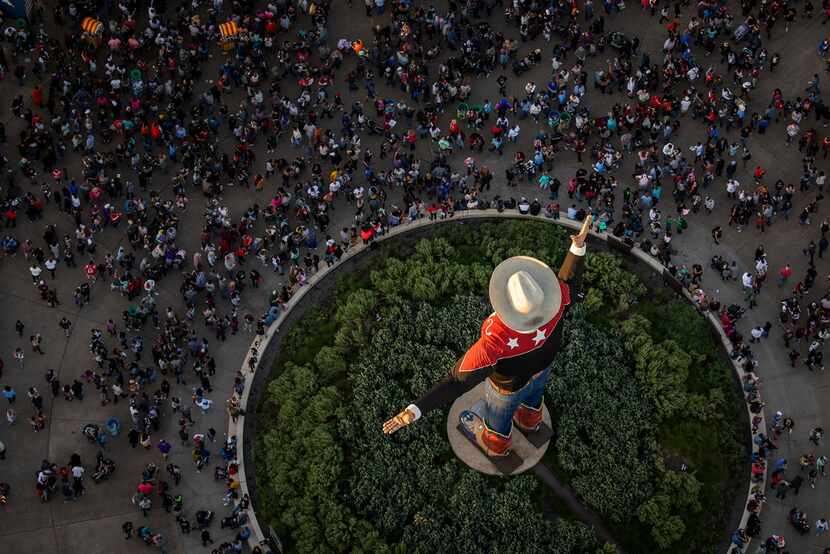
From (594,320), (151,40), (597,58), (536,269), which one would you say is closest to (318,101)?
(151,40)

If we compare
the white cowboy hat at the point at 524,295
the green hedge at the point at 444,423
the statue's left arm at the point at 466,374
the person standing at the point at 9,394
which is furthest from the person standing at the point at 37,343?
the white cowboy hat at the point at 524,295

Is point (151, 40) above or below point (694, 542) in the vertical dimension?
above

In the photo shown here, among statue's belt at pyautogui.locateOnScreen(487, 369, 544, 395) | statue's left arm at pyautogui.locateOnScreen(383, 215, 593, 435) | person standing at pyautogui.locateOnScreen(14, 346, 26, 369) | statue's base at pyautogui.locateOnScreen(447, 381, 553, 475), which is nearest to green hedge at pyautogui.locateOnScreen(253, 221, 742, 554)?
statue's base at pyautogui.locateOnScreen(447, 381, 553, 475)

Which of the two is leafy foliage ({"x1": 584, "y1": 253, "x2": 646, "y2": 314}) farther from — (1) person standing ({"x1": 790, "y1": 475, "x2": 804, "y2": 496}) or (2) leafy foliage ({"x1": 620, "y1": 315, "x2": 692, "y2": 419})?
(1) person standing ({"x1": 790, "y1": 475, "x2": 804, "y2": 496})

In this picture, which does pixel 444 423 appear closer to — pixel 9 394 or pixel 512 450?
pixel 512 450

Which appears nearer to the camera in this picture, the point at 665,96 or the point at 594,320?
the point at 594,320

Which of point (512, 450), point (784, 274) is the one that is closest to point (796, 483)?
point (784, 274)

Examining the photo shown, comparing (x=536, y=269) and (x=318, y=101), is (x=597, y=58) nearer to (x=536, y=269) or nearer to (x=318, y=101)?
(x=318, y=101)
